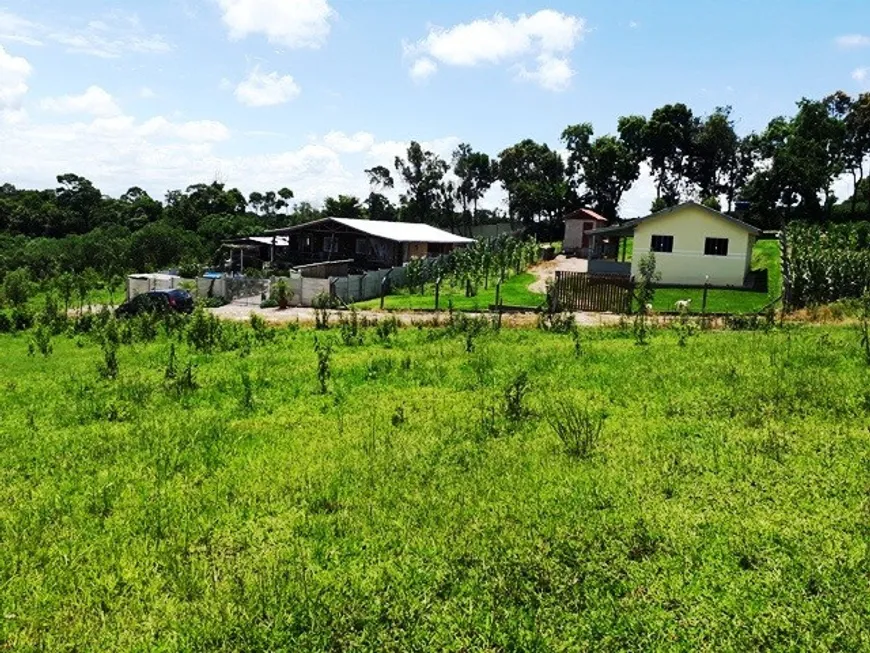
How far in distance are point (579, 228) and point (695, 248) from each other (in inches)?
1056

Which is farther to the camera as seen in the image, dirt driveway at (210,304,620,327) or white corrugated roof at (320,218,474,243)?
white corrugated roof at (320,218,474,243)

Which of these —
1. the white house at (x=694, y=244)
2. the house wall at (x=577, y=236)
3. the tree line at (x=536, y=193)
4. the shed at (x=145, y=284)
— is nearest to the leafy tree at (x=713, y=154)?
the tree line at (x=536, y=193)

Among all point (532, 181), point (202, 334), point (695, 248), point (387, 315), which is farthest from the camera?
point (532, 181)

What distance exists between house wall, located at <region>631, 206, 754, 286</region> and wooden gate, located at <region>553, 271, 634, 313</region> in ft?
32.7

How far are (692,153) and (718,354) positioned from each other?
67355 millimetres

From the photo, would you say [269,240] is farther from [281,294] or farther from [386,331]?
[386,331]

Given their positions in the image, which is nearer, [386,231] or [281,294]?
[281,294]

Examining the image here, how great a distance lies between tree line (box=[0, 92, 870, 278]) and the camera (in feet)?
182

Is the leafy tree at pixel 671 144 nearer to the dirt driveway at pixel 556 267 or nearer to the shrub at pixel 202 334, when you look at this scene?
the dirt driveway at pixel 556 267

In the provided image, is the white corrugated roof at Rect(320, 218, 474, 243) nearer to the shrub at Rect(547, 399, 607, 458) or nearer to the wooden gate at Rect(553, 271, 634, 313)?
the wooden gate at Rect(553, 271, 634, 313)

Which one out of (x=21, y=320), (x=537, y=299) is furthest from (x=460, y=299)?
(x=21, y=320)

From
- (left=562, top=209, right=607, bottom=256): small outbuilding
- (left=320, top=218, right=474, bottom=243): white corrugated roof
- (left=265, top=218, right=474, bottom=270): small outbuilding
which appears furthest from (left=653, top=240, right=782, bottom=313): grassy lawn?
(left=562, top=209, right=607, bottom=256): small outbuilding

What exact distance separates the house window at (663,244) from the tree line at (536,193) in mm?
27296

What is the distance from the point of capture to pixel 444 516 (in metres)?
6.79
